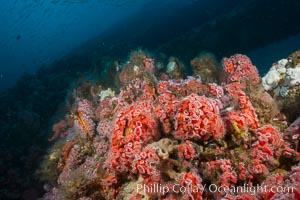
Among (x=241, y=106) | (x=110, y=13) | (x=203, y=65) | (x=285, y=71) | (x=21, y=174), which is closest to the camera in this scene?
(x=241, y=106)

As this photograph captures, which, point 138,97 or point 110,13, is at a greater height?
point 110,13

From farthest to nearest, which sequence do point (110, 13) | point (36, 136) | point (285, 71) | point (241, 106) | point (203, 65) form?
point (110, 13)
point (36, 136)
point (203, 65)
point (285, 71)
point (241, 106)

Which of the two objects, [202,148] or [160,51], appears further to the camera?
[160,51]

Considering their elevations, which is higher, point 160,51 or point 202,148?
point 160,51

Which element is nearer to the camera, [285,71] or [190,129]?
[190,129]

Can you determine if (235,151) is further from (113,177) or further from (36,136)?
(36,136)

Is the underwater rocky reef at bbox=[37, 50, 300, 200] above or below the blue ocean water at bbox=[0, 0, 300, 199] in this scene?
below

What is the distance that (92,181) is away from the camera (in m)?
3.87

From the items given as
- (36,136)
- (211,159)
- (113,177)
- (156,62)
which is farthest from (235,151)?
(36,136)

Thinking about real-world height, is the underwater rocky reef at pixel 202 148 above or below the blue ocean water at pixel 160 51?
below

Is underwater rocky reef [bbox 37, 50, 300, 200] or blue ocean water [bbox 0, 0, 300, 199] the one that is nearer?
underwater rocky reef [bbox 37, 50, 300, 200]

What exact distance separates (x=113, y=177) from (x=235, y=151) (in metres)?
1.68

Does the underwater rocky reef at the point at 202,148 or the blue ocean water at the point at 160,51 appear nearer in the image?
the underwater rocky reef at the point at 202,148

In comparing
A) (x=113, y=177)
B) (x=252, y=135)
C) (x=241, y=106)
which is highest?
(x=241, y=106)
